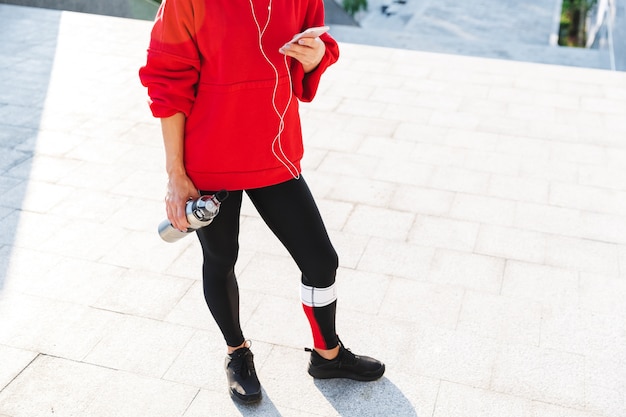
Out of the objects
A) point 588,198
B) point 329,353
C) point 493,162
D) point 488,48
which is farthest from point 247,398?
point 488,48

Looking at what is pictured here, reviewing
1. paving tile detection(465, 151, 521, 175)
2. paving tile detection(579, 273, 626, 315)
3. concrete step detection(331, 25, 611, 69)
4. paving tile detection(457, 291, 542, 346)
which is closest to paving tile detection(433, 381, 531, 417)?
paving tile detection(457, 291, 542, 346)

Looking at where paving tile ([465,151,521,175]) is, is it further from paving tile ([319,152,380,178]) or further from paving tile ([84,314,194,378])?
paving tile ([84,314,194,378])

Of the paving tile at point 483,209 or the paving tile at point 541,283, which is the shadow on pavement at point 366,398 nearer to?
the paving tile at point 541,283

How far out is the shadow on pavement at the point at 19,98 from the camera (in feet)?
14.5

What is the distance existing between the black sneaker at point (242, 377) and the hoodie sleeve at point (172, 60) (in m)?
1.09

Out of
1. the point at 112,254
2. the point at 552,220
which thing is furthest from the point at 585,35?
the point at 112,254

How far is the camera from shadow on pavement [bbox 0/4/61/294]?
443cm

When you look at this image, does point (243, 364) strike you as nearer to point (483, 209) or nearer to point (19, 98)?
point (483, 209)

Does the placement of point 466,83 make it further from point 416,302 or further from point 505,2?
point 505,2

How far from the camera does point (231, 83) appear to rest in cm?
233

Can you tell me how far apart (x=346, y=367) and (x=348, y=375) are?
40 millimetres

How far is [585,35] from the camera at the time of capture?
2075cm

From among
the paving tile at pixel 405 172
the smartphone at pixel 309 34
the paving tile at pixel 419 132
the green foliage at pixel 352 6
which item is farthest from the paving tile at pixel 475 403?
the green foliage at pixel 352 6

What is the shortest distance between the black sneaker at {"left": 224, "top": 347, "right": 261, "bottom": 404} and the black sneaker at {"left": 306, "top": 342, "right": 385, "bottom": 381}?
251 mm
